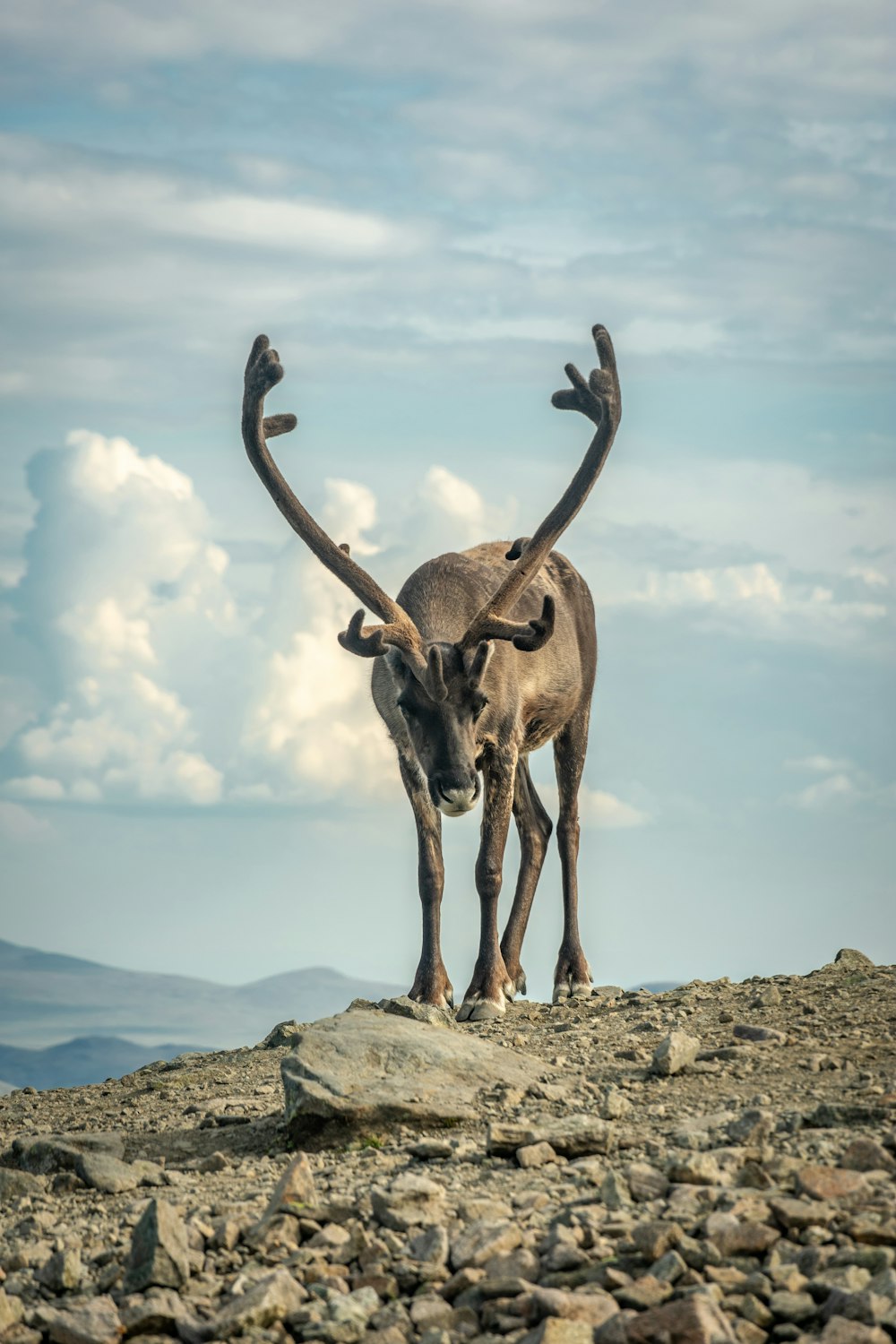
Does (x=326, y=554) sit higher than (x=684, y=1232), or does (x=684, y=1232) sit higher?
(x=326, y=554)

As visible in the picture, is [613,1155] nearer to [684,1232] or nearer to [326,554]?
[684,1232]

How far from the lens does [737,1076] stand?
880 centimetres

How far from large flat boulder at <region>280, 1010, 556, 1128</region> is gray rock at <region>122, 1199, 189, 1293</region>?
1726mm

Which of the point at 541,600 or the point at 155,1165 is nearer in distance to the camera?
the point at 155,1165

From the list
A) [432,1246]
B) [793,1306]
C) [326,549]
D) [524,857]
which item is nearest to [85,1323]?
[432,1246]

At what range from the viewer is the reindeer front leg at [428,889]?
13.2 m

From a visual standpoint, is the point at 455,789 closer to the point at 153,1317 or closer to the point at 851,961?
the point at 851,961

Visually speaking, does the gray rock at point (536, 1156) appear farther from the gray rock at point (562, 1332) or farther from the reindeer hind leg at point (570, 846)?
the reindeer hind leg at point (570, 846)

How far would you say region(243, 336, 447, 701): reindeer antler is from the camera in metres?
12.9

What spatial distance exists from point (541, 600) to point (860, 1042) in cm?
680

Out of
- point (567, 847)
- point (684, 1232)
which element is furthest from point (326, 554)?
point (684, 1232)

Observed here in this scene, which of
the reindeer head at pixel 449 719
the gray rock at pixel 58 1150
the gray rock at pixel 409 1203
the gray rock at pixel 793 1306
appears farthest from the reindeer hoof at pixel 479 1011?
the gray rock at pixel 793 1306

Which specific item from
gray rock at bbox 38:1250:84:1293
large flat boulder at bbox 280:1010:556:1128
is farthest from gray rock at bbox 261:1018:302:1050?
gray rock at bbox 38:1250:84:1293

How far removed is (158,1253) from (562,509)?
8.81 meters
